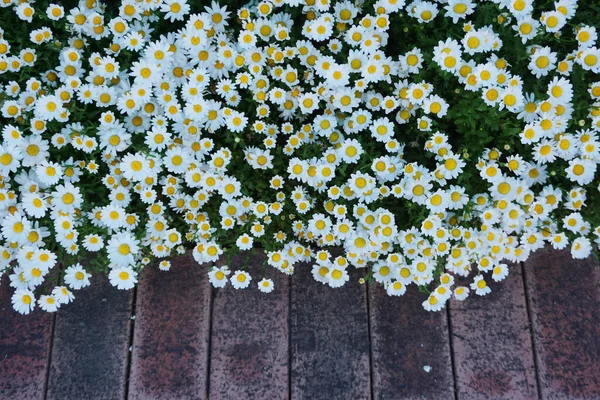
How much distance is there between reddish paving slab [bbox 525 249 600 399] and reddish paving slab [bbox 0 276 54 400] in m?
2.51

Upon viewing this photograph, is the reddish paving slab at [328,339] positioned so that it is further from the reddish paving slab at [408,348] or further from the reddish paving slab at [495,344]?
the reddish paving slab at [495,344]

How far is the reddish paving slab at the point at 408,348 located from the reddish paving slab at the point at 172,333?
88cm

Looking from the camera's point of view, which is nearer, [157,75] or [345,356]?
[157,75]

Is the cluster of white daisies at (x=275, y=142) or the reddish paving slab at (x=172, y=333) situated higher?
the cluster of white daisies at (x=275, y=142)

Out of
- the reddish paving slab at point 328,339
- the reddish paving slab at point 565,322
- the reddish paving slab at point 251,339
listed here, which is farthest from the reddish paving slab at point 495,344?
the reddish paving slab at point 251,339

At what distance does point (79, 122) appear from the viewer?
2898 mm

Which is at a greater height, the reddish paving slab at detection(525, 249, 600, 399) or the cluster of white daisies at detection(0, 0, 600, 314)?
the cluster of white daisies at detection(0, 0, 600, 314)

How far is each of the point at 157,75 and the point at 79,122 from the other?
0.42 metres

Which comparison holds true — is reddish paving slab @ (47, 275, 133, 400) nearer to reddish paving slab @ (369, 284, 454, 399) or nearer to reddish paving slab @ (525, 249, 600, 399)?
reddish paving slab @ (369, 284, 454, 399)

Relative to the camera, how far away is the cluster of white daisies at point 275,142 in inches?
112

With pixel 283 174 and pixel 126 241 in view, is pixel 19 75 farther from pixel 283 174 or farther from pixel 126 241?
pixel 283 174

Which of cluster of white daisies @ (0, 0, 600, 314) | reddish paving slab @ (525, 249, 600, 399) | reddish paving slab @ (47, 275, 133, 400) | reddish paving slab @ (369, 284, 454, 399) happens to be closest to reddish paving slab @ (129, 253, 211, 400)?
reddish paving slab @ (47, 275, 133, 400)

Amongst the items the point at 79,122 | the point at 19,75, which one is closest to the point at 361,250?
the point at 79,122

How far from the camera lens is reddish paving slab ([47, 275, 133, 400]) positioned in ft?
10.4
